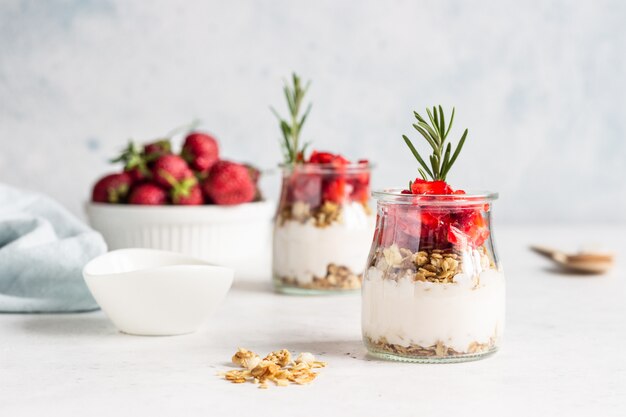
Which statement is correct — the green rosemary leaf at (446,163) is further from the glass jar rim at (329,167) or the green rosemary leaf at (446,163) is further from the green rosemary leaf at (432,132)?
the glass jar rim at (329,167)

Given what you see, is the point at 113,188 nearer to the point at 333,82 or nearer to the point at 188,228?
the point at 188,228

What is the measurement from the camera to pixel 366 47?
2508mm

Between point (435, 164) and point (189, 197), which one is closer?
point (435, 164)

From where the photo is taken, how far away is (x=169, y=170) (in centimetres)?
180

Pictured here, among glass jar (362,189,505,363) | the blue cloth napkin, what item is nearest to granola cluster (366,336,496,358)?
glass jar (362,189,505,363)

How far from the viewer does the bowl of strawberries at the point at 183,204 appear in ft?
5.91

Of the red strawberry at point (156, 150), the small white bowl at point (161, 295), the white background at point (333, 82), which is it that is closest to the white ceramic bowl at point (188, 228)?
the red strawberry at point (156, 150)

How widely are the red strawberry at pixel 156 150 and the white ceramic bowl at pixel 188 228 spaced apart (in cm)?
11

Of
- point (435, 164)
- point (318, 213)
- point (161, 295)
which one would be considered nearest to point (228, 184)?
point (318, 213)

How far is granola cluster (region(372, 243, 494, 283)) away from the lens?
1.05 metres

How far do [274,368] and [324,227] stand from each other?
52 cm

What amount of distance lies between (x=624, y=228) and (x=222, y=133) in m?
1.11

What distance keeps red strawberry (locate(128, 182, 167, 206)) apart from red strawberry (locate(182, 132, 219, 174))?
0.09 m

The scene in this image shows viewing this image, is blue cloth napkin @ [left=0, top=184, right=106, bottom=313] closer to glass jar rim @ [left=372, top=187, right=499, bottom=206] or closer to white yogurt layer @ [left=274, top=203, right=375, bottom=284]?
white yogurt layer @ [left=274, top=203, right=375, bottom=284]
